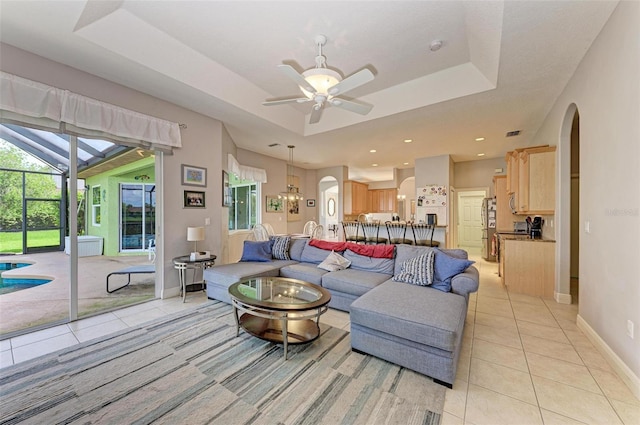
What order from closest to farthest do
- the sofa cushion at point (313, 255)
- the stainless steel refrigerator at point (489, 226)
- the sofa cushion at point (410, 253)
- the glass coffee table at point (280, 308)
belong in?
the glass coffee table at point (280, 308)
the sofa cushion at point (410, 253)
the sofa cushion at point (313, 255)
the stainless steel refrigerator at point (489, 226)

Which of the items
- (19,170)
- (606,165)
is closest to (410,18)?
(606,165)

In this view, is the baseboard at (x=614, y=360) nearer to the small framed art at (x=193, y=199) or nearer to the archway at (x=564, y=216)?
the archway at (x=564, y=216)

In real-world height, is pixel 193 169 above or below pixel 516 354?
above

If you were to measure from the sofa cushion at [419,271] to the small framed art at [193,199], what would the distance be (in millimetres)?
3282

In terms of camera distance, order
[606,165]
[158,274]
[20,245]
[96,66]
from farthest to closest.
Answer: [158,274]
[20,245]
[96,66]
[606,165]

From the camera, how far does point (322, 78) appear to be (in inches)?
102

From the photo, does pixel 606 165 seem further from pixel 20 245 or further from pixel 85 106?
pixel 20 245

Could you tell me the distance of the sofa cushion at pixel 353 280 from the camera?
3.02 metres

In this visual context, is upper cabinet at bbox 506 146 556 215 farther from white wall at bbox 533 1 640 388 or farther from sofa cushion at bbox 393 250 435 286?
sofa cushion at bbox 393 250 435 286

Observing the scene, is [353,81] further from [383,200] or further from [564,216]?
[383,200]

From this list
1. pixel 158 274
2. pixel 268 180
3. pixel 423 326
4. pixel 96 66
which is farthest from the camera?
pixel 268 180

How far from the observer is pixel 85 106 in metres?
2.90

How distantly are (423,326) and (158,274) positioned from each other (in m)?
3.69

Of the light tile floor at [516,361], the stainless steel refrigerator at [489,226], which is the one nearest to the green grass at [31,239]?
the light tile floor at [516,361]
